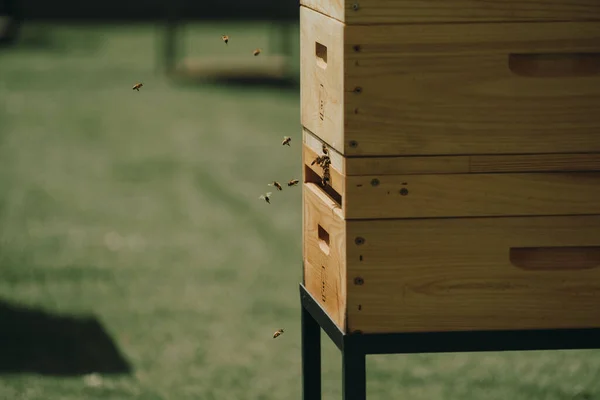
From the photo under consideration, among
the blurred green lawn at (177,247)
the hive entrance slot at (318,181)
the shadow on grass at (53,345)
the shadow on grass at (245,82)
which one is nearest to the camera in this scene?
the hive entrance slot at (318,181)

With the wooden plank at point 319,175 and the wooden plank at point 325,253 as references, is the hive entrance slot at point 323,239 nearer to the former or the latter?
the wooden plank at point 325,253

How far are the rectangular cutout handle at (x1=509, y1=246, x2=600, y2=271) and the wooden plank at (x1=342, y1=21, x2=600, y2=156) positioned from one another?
0.85ft

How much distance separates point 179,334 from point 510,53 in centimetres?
281

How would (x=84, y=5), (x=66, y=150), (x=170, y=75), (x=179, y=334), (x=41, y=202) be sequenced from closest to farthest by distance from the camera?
1. (x=179, y=334)
2. (x=41, y=202)
3. (x=66, y=150)
4. (x=170, y=75)
5. (x=84, y=5)

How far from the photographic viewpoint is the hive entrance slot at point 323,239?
11.4 ft

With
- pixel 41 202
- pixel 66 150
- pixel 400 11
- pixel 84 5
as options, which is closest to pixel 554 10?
pixel 400 11

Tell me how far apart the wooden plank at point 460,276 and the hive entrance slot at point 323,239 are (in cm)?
27

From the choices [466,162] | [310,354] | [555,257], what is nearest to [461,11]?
[466,162]

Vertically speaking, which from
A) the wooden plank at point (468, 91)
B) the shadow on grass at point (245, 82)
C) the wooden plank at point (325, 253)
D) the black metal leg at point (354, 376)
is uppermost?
the wooden plank at point (468, 91)

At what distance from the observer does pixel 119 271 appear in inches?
263

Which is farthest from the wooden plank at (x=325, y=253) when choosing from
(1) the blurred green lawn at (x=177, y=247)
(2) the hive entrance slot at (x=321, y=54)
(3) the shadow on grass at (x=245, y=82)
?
(3) the shadow on grass at (x=245, y=82)

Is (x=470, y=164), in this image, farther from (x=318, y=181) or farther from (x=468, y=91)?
(x=318, y=181)

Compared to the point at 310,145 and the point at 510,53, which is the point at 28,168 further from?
the point at 510,53

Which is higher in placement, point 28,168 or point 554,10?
point 554,10
